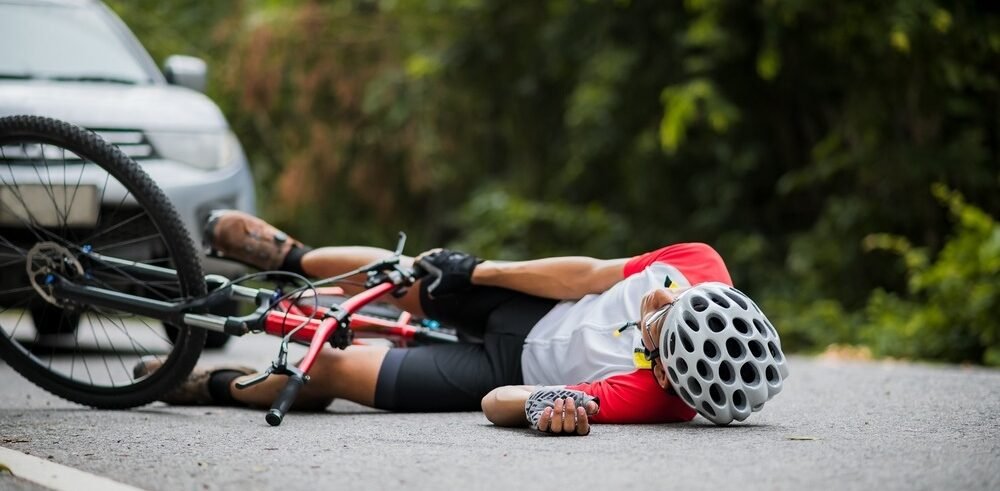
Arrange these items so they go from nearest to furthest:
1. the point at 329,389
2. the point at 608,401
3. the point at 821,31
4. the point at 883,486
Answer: the point at 883,486, the point at 608,401, the point at 329,389, the point at 821,31

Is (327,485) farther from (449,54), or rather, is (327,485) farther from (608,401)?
(449,54)

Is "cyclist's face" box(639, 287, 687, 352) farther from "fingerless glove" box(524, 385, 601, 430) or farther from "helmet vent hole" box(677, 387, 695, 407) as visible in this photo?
"fingerless glove" box(524, 385, 601, 430)

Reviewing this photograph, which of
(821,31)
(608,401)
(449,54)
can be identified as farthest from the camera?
(449,54)

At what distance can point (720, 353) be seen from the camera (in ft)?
14.6

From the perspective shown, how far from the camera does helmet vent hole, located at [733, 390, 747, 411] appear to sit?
4559 mm

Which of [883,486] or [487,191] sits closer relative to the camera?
[883,486]

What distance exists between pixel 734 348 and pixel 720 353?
3.8 inches

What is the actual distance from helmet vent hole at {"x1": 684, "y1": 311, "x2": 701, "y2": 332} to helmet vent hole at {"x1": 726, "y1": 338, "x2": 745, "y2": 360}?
5.1 inches

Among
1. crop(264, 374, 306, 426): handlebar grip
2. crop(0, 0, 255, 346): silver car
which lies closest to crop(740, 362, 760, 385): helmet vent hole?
crop(264, 374, 306, 426): handlebar grip

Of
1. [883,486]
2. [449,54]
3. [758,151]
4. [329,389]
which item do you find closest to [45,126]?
[329,389]

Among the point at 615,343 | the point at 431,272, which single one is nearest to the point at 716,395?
the point at 615,343

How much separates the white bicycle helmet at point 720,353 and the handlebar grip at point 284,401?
4.40 feet

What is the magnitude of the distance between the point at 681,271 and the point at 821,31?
21.4 ft

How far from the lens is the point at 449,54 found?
14.6 m
